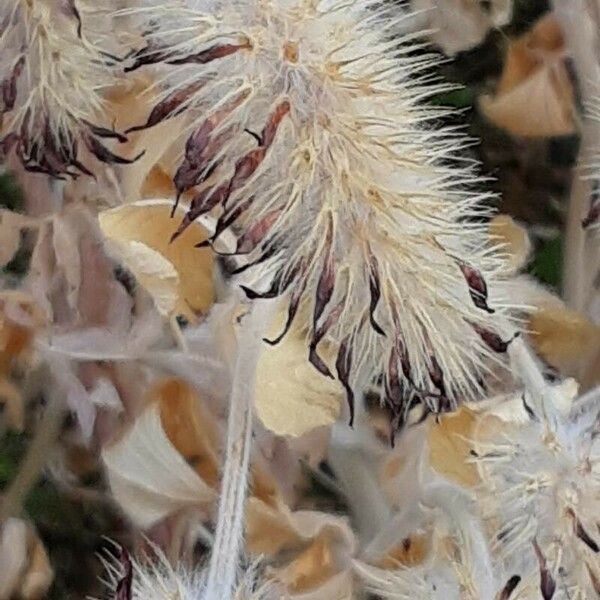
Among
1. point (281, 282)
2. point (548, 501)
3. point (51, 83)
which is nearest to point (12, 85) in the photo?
point (51, 83)

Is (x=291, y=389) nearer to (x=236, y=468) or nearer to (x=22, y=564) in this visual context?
(x=236, y=468)

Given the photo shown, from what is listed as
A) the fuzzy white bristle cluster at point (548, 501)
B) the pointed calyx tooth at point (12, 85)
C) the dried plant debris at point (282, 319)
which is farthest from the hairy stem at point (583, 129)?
the pointed calyx tooth at point (12, 85)

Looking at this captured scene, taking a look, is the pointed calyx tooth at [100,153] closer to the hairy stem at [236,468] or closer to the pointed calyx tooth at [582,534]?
the hairy stem at [236,468]

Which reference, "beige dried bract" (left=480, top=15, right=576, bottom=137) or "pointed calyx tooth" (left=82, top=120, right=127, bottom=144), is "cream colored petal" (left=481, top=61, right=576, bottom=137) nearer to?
"beige dried bract" (left=480, top=15, right=576, bottom=137)

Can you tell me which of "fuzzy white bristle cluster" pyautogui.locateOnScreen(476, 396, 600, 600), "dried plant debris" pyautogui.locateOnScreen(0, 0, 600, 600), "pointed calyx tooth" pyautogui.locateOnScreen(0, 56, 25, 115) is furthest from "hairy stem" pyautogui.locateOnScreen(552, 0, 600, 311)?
"pointed calyx tooth" pyautogui.locateOnScreen(0, 56, 25, 115)

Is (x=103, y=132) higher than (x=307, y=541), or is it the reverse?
(x=103, y=132)

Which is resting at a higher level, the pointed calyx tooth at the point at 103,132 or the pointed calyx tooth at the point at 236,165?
the pointed calyx tooth at the point at 236,165
